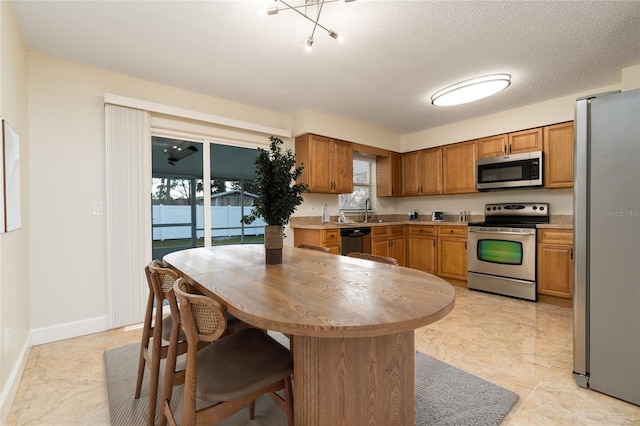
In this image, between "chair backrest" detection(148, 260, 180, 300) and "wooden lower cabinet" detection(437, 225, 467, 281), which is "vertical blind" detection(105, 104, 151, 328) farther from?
"wooden lower cabinet" detection(437, 225, 467, 281)

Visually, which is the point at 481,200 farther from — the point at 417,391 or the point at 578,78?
the point at 417,391

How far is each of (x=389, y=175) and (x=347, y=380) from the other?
14.4ft

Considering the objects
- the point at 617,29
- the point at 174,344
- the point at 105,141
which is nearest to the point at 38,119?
the point at 105,141

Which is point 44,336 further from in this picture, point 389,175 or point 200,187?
point 389,175

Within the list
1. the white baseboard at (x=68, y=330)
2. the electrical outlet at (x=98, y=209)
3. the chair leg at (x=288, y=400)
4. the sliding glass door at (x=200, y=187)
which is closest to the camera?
the chair leg at (x=288, y=400)

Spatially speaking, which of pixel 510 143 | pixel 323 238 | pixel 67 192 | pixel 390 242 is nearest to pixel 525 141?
pixel 510 143

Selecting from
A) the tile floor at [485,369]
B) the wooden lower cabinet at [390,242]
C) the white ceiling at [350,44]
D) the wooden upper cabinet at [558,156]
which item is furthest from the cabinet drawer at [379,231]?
the wooden upper cabinet at [558,156]

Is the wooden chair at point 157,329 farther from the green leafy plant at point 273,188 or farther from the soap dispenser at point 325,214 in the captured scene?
the soap dispenser at point 325,214

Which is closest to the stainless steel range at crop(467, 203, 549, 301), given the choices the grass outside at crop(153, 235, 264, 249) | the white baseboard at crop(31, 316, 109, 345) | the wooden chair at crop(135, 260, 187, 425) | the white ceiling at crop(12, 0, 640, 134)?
the white ceiling at crop(12, 0, 640, 134)

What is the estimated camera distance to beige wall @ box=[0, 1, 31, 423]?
1.72m

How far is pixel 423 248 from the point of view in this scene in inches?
184

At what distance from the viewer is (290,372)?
1182mm

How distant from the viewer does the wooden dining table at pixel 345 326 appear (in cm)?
88

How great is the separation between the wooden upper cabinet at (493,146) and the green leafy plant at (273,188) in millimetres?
3589
